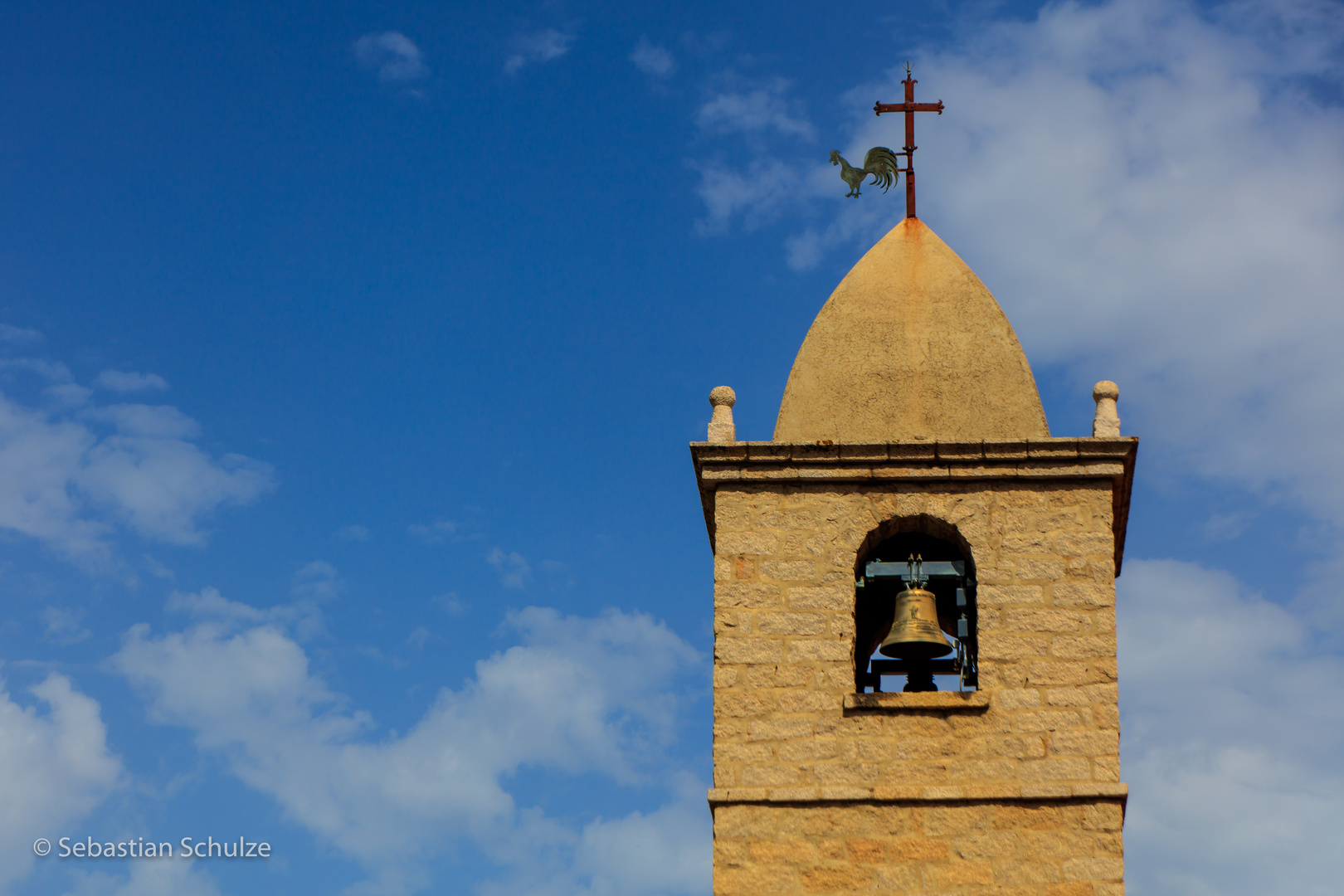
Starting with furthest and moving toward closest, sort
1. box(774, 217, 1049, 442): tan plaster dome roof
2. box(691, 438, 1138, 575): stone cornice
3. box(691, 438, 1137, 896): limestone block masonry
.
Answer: box(774, 217, 1049, 442): tan plaster dome roof < box(691, 438, 1138, 575): stone cornice < box(691, 438, 1137, 896): limestone block masonry

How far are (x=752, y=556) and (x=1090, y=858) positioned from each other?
8.12 ft

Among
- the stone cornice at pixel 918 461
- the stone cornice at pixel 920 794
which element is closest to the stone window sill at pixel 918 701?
the stone cornice at pixel 920 794

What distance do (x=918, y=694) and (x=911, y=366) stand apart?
2.16 m

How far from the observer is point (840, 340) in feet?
35.7

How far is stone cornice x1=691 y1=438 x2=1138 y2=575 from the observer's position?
32.9 feet

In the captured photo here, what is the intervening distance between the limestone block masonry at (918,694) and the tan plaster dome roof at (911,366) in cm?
39

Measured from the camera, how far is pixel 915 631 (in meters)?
9.74

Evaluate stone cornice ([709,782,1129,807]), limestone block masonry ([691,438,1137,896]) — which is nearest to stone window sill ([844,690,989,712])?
limestone block masonry ([691,438,1137,896])

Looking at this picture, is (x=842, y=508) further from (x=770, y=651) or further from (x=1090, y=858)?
(x=1090, y=858)

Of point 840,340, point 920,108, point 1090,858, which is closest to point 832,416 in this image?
point 840,340

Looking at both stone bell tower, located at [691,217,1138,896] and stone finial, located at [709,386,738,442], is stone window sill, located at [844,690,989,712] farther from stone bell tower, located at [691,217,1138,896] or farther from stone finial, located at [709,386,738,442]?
stone finial, located at [709,386,738,442]

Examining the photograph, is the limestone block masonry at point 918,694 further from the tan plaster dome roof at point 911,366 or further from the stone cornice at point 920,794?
the tan plaster dome roof at point 911,366

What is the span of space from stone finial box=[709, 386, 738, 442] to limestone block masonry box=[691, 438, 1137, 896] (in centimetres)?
14

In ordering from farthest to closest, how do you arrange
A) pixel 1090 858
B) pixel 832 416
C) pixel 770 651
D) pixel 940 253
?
1. pixel 940 253
2. pixel 832 416
3. pixel 770 651
4. pixel 1090 858
